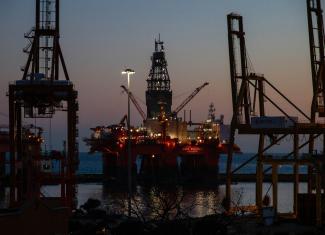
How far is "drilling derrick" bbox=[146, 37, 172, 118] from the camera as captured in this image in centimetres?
14762

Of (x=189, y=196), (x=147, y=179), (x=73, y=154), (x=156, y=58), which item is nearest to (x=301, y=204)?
(x=73, y=154)

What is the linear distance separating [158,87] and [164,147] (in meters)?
23.2

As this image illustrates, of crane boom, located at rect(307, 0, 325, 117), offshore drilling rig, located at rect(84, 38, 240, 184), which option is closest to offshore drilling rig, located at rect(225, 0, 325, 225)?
crane boom, located at rect(307, 0, 325, 117)

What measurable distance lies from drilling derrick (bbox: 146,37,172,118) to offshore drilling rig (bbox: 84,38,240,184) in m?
2.16

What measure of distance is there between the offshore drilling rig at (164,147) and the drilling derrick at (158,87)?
216 centimetres

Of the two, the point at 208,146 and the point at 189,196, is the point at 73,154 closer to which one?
the point at 189,196

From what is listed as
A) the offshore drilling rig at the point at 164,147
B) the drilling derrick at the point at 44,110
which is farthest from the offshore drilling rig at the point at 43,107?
the offshore drilling rig at the point at 164,147

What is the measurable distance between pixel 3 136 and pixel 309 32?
65.4 meters

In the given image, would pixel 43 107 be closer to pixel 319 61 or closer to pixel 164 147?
pixel 319 61

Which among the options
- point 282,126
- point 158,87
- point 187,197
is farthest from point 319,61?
point 158,87

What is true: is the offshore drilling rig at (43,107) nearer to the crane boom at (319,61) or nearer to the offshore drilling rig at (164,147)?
the crane boom at (319,61)

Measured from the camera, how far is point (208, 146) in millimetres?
132375

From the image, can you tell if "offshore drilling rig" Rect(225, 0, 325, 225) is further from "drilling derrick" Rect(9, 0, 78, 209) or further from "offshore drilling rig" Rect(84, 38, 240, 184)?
"offshore drilling rig" Rect(84, 38, 240, 184)

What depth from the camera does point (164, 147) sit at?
129 meters
